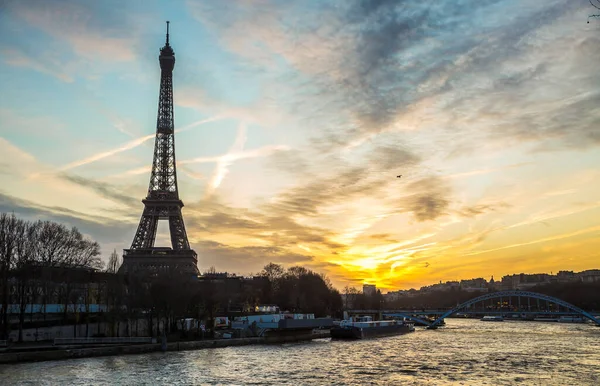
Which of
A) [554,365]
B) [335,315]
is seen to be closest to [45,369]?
[554,365]

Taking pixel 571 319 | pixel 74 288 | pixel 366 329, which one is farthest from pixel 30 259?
pixel 571 319

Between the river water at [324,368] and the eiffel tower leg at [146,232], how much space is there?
53378 millimetres

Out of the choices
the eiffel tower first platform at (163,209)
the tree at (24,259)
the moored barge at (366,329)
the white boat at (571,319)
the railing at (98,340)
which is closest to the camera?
the railing at (98,340)

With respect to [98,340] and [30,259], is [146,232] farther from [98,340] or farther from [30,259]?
[98,340]

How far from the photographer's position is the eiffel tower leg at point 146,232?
3964 inches

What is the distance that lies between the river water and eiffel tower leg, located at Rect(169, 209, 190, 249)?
54.5 metres

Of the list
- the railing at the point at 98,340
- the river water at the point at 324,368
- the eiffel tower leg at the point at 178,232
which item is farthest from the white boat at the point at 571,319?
the railing at the point at 98,340

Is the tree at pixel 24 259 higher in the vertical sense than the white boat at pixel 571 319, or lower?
higher

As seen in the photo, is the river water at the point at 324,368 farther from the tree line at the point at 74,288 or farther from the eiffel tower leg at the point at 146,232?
the eiffel tower leg at the point at 146,232

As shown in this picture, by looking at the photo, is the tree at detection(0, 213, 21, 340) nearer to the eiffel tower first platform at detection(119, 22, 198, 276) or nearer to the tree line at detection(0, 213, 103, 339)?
the tree line at detection(0, 213, 103, 339)

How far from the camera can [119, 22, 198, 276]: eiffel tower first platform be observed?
99.7 m

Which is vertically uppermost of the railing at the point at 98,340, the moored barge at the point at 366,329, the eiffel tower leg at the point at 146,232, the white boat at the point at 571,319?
the eiffel tower leg at the point at 146,232

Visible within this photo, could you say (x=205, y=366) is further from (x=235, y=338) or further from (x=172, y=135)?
(x=172, y=135)

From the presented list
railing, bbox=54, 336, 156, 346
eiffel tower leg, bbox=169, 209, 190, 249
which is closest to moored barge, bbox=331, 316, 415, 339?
railing, bbox=54, 336, 156, 346
